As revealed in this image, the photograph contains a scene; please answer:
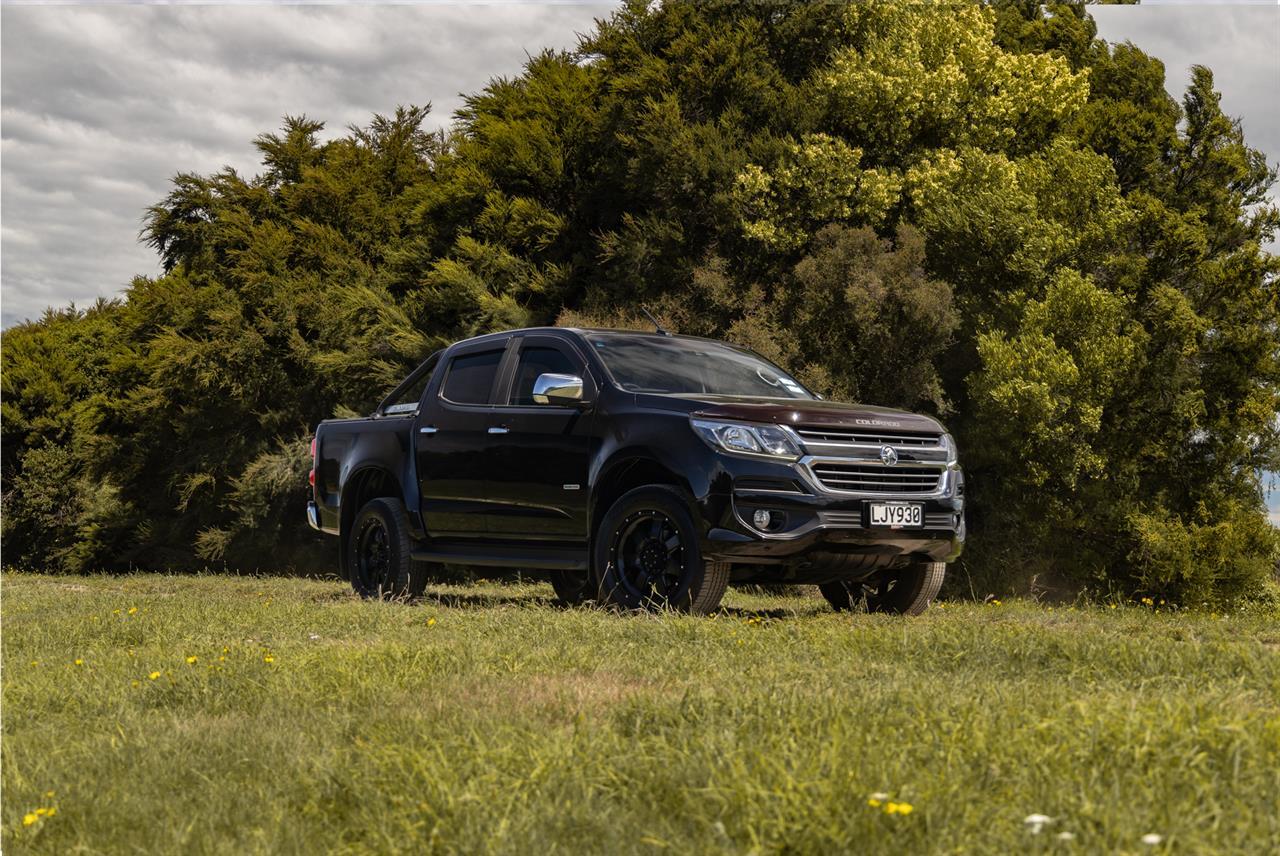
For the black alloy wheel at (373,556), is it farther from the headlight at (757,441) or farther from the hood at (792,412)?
the headlight at (757,441)

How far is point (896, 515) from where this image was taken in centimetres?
896

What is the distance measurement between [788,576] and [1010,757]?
511cm

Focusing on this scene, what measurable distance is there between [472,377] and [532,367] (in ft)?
2.21

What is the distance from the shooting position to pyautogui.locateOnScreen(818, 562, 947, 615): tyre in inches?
398

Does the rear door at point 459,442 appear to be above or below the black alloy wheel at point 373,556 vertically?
above

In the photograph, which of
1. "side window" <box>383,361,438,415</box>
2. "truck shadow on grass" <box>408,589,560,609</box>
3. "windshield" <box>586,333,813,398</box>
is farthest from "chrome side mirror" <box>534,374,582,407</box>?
"side window" <box>383,361,438,415</box>

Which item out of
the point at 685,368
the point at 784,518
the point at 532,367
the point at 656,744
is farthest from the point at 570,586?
the point at 656,744

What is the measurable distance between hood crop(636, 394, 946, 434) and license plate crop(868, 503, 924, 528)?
0.52m

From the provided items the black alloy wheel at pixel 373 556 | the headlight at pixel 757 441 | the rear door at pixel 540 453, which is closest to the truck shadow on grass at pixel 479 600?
the black alloy wheel at pixel 373 556

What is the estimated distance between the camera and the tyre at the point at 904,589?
33.1 feet

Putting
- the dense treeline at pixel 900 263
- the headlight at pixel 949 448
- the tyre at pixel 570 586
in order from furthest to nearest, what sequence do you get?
the dense treeline at pixel 900 263 → the tyre at pixel 570 586 → the headlight at pixel 949 448

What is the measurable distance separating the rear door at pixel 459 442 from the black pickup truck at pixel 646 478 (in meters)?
0.02

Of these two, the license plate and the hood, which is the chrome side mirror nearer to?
the hood

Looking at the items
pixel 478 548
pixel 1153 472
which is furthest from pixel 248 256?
pixel 478 548
